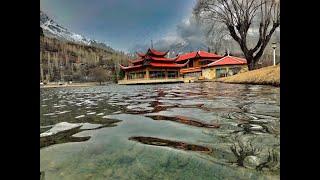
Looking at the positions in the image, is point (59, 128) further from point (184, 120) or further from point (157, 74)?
point (157, 74)

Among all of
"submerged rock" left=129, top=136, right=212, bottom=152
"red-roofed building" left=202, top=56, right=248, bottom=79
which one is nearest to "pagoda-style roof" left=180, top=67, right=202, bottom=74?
"red-roofed building" left=202, top=56, right=248, bottom=79

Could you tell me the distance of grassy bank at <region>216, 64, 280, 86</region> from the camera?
4.31 m

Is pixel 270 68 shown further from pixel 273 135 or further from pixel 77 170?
pixel 77 170

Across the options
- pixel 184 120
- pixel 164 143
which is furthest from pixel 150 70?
pixel 164 143

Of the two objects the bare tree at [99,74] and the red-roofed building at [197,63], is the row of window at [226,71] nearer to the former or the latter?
the red-roofed building at [197,63]

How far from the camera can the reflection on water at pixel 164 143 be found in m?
1.46

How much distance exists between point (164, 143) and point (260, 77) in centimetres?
366

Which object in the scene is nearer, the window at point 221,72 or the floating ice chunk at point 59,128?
the floating ice chunk at point 59,128

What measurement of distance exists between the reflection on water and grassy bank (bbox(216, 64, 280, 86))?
120 centimetres

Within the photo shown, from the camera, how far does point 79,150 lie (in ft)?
6.01

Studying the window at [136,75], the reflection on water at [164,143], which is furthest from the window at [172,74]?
the reflection on water at [164,143]

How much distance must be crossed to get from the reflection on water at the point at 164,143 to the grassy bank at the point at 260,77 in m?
1.20
